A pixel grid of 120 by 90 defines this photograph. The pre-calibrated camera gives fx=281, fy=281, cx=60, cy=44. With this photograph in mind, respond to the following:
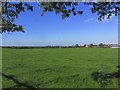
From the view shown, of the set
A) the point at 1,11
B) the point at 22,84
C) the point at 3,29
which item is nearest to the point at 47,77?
the point at 22,84

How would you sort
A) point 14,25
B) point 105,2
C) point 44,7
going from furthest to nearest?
point 14,25 → point 105,2 → point 44,7

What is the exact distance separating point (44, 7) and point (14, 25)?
10.8ft

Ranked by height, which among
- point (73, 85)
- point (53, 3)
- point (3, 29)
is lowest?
point (73, 85)

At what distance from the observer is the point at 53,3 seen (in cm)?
1438

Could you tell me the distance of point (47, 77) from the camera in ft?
65.3

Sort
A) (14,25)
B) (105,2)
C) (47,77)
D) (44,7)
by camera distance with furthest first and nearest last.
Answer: (47,77) < (14,25) < (105,2) < (44,7)

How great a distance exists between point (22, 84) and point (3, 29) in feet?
11.7

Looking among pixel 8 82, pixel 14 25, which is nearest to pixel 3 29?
pixel 14 25

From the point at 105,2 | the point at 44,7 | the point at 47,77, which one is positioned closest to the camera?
the point at 44,7

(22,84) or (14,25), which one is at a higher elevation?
(14,25)

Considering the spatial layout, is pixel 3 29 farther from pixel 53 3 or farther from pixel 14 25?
pixel 53 3

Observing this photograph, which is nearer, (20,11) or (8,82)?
(20,11)

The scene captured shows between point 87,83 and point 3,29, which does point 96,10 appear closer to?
point 87,83

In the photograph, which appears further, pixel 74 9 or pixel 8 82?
pixel 8 82
